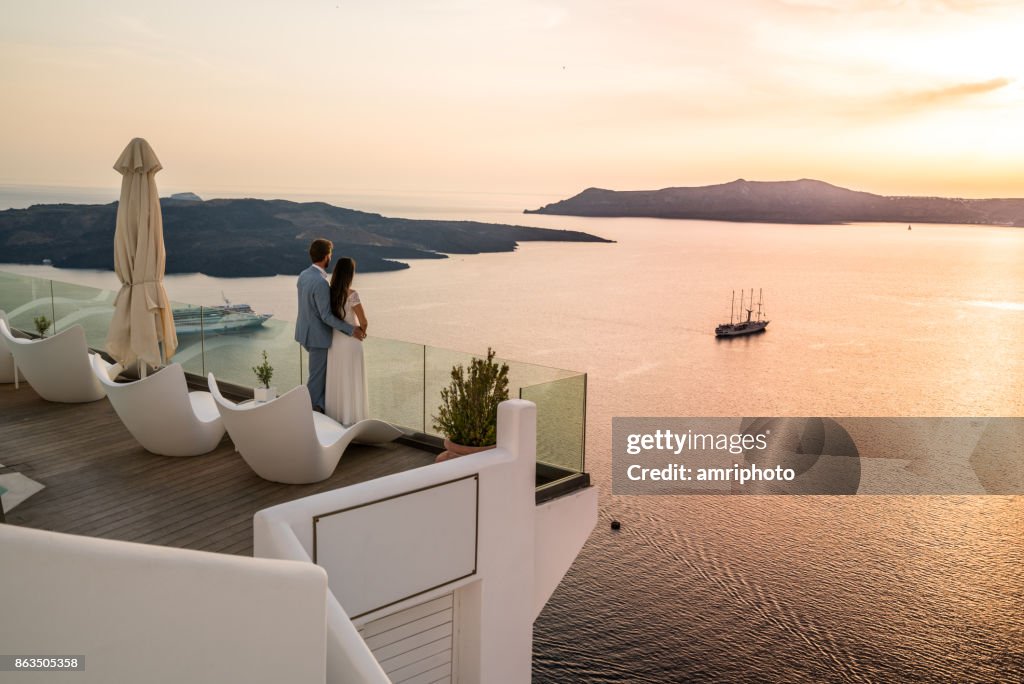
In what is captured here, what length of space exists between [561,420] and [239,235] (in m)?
61.8

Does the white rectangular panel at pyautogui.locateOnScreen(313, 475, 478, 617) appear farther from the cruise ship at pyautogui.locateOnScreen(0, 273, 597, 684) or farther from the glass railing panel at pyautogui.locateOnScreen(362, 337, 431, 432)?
the glass railing panel at pyautogui.locateOnScreen(362, 337, 431, 432)

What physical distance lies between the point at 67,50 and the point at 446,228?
210ft

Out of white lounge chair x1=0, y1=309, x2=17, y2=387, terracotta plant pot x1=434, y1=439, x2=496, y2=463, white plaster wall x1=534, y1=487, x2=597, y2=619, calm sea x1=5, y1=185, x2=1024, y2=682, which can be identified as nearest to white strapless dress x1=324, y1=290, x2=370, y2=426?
terracotta plant pot x1=434, y1=439, x2=496, y2=463

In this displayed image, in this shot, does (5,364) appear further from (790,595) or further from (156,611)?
(790,595)

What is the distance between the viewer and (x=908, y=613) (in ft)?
118

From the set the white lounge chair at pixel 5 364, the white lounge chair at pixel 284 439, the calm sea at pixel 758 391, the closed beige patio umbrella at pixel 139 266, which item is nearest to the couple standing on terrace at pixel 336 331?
the white lounge chair at pixel 284 439

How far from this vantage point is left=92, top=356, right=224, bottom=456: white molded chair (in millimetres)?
6215

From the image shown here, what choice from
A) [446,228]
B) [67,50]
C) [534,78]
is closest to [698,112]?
[534,78]

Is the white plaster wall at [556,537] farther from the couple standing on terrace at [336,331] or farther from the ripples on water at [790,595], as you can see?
the ripples on water at [790,595]

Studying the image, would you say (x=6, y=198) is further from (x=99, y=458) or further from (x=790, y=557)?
(x=790, y=557)

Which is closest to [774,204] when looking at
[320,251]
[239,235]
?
[239,235]

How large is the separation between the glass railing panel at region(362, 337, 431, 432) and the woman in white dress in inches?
6.5

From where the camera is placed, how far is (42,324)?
10.5m

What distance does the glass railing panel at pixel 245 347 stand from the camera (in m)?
8.05
